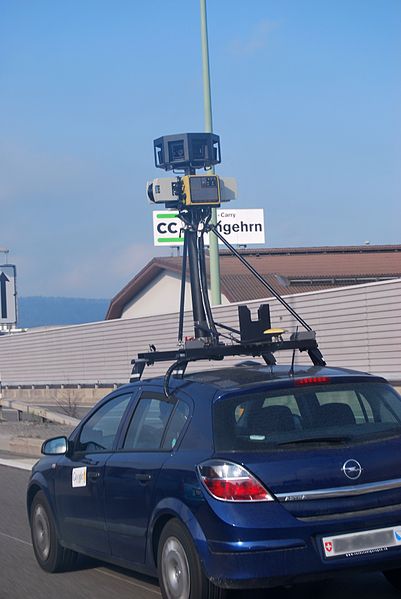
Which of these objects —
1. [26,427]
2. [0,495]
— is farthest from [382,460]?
[26,427]

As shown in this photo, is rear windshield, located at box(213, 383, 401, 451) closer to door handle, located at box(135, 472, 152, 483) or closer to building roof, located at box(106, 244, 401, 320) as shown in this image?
door handle, located at box(135, 472, 152, 483)

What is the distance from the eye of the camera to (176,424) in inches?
271

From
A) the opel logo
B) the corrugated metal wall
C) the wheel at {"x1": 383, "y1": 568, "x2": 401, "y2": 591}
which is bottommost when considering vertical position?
the wheel at {"x1": 383, "y1": 568, "x2": 401, "y2": 591}

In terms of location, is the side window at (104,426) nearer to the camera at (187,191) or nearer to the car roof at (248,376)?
the car roof at (248,376)

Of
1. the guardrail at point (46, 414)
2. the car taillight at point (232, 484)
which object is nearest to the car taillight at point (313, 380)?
the car taillight at point (232, 484)

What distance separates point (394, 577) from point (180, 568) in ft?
5.24

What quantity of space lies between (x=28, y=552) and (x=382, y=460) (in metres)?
4.46

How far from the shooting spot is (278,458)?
6.14 metres

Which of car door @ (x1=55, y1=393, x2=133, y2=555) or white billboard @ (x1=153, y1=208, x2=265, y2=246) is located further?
white billboard @ (x1=153, y1=208, x2=265, y2=246)

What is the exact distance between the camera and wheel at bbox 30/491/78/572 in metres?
8.57

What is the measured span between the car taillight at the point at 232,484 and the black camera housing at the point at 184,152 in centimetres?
A: 1311

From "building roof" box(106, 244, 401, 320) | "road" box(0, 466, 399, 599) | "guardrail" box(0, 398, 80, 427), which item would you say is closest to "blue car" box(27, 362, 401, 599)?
"road" box(0, 466, 399, 599)

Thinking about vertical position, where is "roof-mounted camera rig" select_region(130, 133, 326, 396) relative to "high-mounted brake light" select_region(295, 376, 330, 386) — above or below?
above

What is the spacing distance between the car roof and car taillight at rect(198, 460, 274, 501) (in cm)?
62
